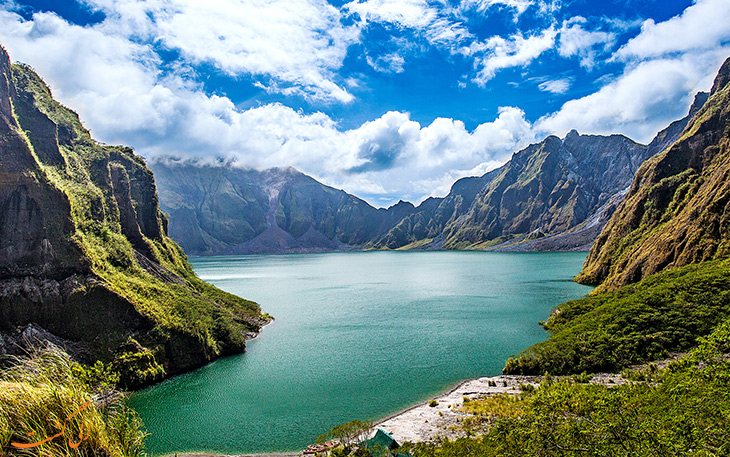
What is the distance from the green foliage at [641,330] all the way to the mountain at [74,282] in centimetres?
4238

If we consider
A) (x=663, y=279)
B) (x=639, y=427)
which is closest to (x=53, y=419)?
(x=639, y=427)

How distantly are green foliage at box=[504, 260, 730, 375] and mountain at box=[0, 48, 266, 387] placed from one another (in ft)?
139

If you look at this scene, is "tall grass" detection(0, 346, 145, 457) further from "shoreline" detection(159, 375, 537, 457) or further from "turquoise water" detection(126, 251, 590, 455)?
"turquoise water" detection(126, 251, 590, 455)

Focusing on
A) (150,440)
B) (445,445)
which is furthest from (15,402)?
(150,440)

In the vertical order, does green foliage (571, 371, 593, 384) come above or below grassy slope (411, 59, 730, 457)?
below

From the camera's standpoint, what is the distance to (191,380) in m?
47.2

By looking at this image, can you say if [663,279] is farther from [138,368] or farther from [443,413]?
[138,368]

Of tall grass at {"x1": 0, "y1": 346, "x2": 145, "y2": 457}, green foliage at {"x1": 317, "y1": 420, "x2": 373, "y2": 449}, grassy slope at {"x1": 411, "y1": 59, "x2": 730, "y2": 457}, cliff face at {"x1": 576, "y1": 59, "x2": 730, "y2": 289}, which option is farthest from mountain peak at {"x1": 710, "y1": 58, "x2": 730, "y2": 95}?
tall grass at {"x1": 0, "y1": 346, "x2": 145, "y2": 457}

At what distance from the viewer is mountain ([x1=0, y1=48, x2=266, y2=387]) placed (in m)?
43.0

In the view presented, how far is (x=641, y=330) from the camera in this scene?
44000mm

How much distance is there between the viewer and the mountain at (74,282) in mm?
43000

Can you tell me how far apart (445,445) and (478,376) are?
67.9ft

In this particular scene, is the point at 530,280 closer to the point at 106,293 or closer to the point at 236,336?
the point at 236,336

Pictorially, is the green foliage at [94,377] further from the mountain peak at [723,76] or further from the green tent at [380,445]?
the mountain peak at [723,76]
